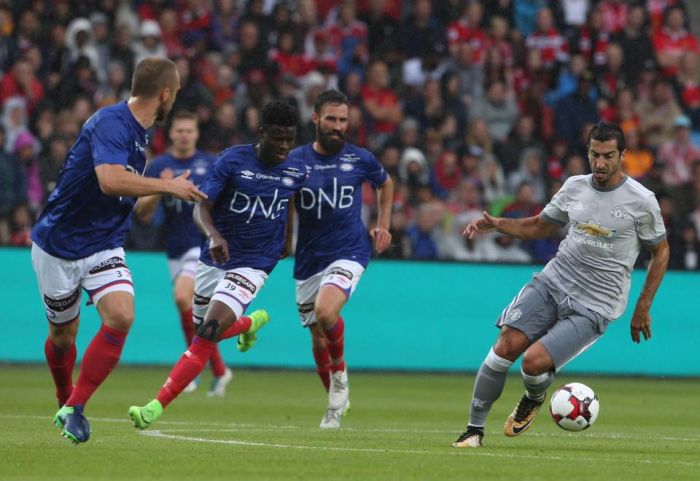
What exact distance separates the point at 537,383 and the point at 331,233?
10.0 ft

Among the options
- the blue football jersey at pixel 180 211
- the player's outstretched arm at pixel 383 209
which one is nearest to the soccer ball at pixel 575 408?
the player's outstretched arm at pixel 383 209

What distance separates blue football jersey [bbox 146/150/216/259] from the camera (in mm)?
15984

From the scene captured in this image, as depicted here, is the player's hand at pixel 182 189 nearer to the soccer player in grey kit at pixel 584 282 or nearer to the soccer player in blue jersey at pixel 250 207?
the soccer player in blue jersey at pixel 250 207

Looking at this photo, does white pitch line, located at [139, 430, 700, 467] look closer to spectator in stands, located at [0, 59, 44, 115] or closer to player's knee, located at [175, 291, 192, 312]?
player's knee, located at [175, 291, 192, 312]

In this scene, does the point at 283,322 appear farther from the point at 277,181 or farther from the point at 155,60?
the point at 155,60

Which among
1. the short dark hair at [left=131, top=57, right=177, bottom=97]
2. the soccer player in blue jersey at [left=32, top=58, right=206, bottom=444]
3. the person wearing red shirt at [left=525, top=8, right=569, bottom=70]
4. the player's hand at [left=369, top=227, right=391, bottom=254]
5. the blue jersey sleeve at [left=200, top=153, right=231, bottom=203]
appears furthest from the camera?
the person wearing red shirt at [left=525, top=8, right=569, bottom=70]

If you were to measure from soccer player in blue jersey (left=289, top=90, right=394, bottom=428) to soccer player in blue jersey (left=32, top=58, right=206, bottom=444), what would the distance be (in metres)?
2.84

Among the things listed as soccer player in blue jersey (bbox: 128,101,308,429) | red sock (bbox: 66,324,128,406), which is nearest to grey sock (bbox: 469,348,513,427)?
soccer player in blue jersey (bbox: 128,101,308,429)

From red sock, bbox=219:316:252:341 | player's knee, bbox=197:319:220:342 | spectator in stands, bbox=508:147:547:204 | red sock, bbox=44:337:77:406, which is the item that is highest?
player's knee, bbox=197:319:220:342

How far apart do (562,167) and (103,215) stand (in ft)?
43.1

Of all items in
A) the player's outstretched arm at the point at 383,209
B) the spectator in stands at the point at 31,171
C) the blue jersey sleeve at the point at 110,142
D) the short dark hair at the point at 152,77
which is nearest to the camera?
the blue jersey sleeve at the point at 110,142

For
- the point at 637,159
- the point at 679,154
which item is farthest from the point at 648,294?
Answer: the point at 679,154

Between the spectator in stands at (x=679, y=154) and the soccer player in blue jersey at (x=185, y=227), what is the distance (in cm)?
851

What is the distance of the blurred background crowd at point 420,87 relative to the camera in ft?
67.4
